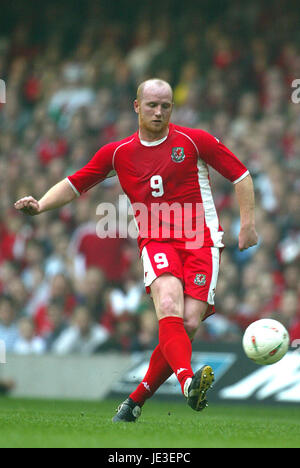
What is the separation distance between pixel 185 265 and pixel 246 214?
1.77 feet

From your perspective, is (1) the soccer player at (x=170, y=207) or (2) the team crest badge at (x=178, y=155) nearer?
(1) the soccer player at (x=170, y=207)

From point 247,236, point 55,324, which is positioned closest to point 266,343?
point 247,236

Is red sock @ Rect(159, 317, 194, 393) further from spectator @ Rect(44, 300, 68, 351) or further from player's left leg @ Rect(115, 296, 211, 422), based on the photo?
spectator @ Rect(44, 300, 68, 351)

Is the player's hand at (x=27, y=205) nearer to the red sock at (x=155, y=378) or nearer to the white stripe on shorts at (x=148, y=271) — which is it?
the white stripe on shorts at (x=148, y=271)

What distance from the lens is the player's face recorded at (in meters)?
6.55

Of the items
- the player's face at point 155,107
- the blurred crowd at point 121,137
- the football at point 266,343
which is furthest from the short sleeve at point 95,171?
the blurred crowd at point 121,137

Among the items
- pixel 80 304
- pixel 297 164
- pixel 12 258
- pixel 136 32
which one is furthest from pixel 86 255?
pixel 136 32

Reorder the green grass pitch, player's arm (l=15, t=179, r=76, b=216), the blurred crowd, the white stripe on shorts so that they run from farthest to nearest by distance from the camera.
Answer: the blurred crowd → player's arm (l=15, t=179, r=76, b=216) → the white stripe on shorts → the green grass pitch

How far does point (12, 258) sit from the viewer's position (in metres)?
14.2

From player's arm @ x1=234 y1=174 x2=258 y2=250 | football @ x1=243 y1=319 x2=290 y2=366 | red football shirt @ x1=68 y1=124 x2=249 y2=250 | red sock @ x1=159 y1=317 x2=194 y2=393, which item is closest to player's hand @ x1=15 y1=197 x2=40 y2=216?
red football shirt @ x1=68 y1=124 x2=249 y2=250

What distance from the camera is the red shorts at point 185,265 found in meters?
6.48

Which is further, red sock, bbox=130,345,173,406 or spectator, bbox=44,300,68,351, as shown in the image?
spectator, bbox=44,300,68,351

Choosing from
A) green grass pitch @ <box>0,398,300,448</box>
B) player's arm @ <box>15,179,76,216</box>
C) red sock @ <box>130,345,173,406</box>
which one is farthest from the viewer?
player's arm @ <box>15,179,76,216</box>

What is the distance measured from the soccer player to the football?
354mm
